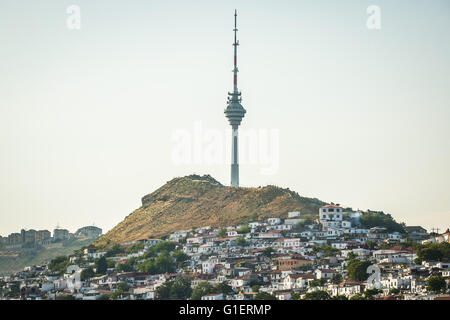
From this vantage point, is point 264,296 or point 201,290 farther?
point 201,290

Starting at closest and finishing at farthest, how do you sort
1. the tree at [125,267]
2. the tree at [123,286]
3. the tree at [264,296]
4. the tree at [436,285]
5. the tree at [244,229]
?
the tree at [436,285] < the tree at [264,296] < the tree at [123,286] < the tree at [125,267] < the tree at [244,229]

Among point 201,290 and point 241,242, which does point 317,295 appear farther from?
point 241,242

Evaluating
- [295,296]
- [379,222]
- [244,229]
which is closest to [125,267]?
[244,229]

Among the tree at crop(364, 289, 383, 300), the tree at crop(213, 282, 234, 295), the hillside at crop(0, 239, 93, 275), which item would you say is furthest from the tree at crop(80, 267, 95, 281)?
the hillside at crop(0, 239, 93, 275)

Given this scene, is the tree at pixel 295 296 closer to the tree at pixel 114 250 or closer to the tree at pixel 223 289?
the tree at pixel 223 289

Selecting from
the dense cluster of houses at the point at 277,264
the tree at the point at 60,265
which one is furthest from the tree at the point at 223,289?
the tree at the point at 60,265

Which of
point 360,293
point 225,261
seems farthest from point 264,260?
point 360,293
